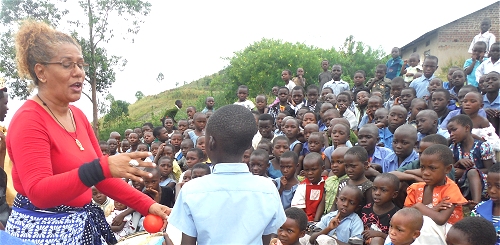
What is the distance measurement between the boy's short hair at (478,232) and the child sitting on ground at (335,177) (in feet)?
5.26

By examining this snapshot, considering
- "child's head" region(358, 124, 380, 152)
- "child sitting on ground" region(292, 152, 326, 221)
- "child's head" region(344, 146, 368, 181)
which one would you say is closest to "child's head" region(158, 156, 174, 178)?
"child sitting on ground" region(292, 152, 326, 221)

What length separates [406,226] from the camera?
3.04 meters

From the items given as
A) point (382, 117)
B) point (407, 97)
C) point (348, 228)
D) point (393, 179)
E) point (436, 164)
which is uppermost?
point (407, 97)

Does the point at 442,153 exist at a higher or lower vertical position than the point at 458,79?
lower

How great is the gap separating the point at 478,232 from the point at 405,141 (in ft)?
5.69

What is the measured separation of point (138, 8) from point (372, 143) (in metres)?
15.2

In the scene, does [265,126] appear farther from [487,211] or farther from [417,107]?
[487,211]

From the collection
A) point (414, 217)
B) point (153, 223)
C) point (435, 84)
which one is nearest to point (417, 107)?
point (435, 84)

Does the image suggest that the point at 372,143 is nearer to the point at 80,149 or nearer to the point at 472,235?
the point at 472,235

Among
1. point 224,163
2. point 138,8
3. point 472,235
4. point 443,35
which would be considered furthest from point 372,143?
point 443,35

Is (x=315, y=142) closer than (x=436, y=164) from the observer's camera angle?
No

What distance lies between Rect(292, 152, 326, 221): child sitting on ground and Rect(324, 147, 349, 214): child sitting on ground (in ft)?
0.17

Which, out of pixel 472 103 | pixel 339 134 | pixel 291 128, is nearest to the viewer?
pixel 472 103

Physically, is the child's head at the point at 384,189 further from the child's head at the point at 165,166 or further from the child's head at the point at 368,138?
the child's head at the point at 165,166
